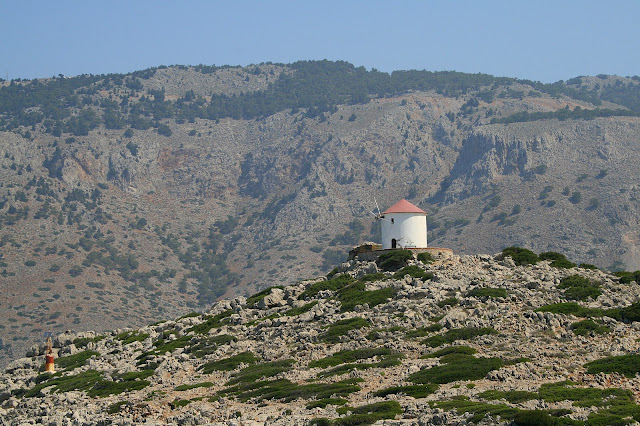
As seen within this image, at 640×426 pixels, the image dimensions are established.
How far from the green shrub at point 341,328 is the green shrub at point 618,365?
564 inches

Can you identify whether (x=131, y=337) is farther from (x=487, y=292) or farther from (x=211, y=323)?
(x=487, y=292)

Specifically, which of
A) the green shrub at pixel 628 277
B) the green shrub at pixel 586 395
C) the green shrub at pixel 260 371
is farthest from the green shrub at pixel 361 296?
the green shrub at pixel 586 395

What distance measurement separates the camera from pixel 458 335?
51125mm

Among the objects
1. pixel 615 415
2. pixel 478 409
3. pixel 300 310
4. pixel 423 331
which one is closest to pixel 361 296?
pixel 300 310

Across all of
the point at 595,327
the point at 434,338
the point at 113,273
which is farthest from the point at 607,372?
the point at 113,273

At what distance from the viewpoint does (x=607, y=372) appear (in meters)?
42.4

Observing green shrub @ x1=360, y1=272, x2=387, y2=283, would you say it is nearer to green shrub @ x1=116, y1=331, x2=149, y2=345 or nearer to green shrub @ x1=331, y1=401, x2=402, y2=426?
green shrub @ x1=116, y1=331, x2=149, y2=345

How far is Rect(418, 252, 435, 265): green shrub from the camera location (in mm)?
67312

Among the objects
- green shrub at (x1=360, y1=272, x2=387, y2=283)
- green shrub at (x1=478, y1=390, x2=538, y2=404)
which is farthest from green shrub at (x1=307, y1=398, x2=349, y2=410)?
green shrub at (x1=360, y1=272, x2=387, y2=283)

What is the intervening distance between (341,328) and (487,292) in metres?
7.40

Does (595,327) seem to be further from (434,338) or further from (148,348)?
(148,348)

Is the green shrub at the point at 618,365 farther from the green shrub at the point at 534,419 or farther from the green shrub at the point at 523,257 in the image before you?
the green shrub at the point at 523,257

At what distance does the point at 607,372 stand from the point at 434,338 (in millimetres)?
10664

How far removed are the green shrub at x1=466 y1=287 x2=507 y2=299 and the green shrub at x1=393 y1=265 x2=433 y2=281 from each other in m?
4.97
